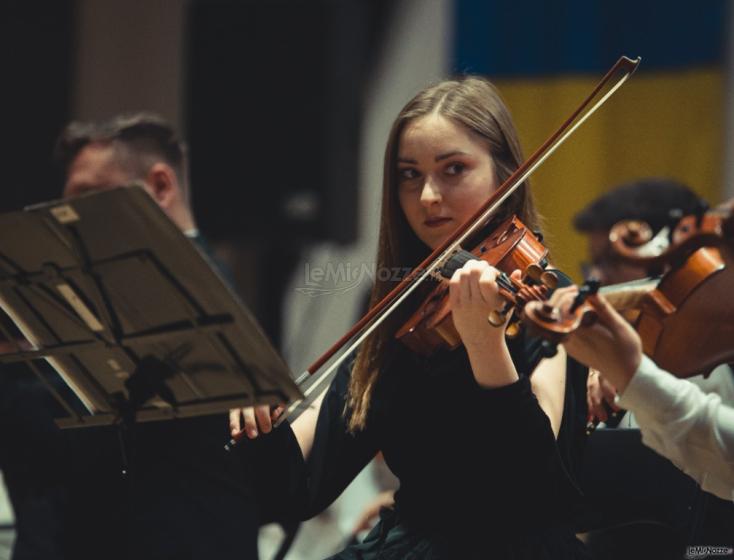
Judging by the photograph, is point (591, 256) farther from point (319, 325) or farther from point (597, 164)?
point (319, 325)

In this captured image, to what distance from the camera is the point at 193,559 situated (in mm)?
2107

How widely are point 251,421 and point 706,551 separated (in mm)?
669

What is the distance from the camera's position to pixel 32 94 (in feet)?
13.0

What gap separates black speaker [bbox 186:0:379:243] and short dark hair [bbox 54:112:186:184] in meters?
0.96

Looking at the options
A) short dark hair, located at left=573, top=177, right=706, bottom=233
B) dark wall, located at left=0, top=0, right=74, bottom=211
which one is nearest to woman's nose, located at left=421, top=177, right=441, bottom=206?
short dark hair, located at left=573, top=177, right=706, bottom=233

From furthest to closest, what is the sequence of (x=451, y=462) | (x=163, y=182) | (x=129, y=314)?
(x=163, y=182), (x=451, y=462), (x=129, y=314)

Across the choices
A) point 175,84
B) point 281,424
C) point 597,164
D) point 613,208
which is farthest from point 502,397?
point 175,84

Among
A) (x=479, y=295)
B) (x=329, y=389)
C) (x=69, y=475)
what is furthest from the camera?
(x=69, y=475)

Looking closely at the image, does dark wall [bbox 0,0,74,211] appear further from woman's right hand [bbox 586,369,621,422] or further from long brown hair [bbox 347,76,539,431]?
woman's right hand [bbox 586,369,621,422]

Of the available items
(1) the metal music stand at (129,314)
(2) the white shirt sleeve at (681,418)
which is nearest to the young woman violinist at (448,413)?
(1) the metal music stand at (129,314)

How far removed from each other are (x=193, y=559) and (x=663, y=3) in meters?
2.52

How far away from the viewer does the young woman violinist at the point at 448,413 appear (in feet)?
4.83

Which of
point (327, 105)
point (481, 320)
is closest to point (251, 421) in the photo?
point (481, 320)

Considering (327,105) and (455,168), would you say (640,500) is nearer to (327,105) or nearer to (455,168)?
(455,168)
